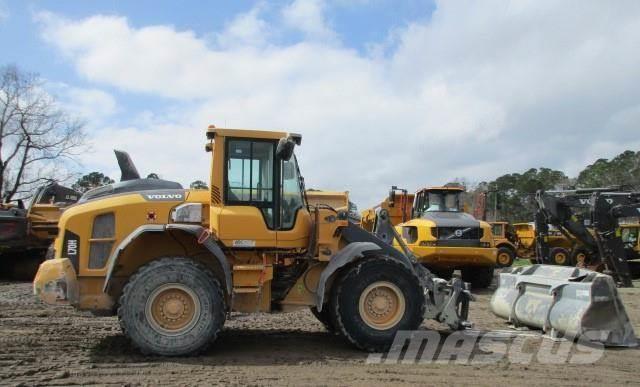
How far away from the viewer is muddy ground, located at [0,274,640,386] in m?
5.89

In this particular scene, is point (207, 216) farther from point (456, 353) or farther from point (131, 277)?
point (456, 353)

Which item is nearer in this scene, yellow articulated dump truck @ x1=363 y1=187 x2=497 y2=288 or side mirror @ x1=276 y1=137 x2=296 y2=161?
side mirror @ x1=276 y1=137 x2=296 y2=161

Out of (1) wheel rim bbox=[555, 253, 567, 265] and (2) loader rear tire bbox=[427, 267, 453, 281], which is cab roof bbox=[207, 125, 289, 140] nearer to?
(2) loader rear tire bbox=[427, 267, 453, 281]

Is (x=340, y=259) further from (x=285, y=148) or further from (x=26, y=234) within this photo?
(x=26, y=234)

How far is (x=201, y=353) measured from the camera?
6824 millimetres

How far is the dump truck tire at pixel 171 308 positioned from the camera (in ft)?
21.6

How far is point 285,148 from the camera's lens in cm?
696

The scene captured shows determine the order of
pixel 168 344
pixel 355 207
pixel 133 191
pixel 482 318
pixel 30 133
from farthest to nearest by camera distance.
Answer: pixel 30 133 < pixel 355 207 < pixel 482 318 < pixel 133 191 < pixel 168 344

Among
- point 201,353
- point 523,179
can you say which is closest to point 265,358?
point 201,353

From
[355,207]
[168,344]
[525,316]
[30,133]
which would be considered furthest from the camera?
[30,133]

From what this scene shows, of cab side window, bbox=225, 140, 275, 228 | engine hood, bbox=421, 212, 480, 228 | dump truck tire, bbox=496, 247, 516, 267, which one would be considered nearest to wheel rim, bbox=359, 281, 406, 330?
cab side window, bbox=225, 140, 275, 228

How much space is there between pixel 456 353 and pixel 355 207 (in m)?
6.12

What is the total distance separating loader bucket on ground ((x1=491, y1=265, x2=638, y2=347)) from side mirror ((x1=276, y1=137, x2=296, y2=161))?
157 inches

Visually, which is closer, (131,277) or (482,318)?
(131,277)
